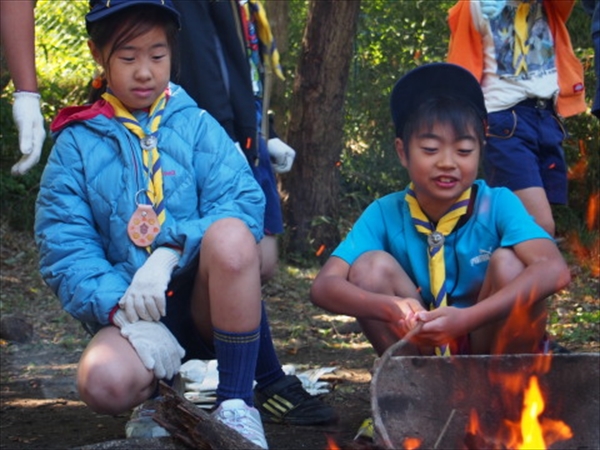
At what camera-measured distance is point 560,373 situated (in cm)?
295

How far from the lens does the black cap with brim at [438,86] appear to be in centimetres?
382

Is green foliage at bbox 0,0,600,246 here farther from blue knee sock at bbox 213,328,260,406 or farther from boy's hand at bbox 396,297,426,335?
boy's hand at bbox 396,297,426,335

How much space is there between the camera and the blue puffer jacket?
3.46 m

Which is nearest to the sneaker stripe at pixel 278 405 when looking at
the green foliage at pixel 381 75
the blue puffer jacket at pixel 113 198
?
the blue puffer jacket at pixel 113 198

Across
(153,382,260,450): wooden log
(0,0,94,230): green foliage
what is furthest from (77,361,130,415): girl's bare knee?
(0,0,94,230): green foliage

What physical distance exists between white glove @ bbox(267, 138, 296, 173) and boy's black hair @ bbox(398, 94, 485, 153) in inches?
36.4

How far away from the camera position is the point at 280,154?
4637 mm

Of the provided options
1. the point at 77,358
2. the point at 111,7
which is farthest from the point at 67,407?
the point at 111,7

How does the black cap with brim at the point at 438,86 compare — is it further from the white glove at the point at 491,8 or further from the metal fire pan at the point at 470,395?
the white glove at the point at 491,8

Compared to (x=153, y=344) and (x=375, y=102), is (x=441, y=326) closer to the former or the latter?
(x=153, y=344)

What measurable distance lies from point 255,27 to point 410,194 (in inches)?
43.9

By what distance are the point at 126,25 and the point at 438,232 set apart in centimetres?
127

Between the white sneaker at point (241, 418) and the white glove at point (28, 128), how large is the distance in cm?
105

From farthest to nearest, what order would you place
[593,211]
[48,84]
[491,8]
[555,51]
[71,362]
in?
[48,84] → [593,211] → [71,362] → [555,51] → [491,8]
